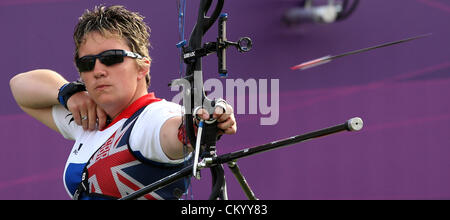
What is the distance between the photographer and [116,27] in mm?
1578

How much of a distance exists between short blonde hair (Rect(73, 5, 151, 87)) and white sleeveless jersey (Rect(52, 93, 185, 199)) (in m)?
0.15

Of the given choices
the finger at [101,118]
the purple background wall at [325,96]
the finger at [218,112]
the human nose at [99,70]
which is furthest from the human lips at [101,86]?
the purple background wall at [325,96]

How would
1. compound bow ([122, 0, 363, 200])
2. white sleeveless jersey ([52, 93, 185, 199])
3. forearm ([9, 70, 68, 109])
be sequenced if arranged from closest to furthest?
compound bow ([122, 0, 363, 200]) → white sleeveless jersey ([52, 93, 185, 199]) → forearm ([9, 70, 68, 109])

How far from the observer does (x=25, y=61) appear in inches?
102

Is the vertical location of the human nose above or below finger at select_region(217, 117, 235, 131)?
above

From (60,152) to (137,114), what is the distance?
120 centimetres

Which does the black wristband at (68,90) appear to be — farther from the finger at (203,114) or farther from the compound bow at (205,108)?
the finger at (203,114)

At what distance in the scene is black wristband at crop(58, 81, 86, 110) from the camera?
1.79 meters

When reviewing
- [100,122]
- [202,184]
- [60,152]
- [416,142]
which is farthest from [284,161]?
[100,122]

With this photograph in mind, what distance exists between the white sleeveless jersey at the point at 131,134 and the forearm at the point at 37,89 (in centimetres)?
5

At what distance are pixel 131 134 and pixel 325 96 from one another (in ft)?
4.70

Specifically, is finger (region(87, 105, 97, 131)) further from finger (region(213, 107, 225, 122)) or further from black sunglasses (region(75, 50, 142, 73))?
finger (region(213, 107, 225, 122))

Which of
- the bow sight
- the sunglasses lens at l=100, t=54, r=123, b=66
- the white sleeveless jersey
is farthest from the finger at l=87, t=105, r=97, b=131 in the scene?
the bow sight
